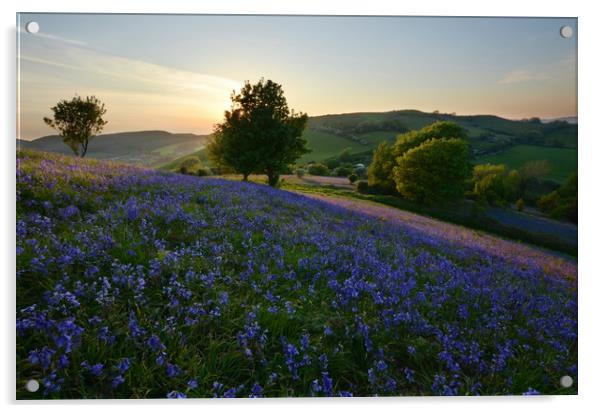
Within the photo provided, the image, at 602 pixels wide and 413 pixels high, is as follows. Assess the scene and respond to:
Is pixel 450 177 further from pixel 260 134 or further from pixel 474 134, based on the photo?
pixel 260 134

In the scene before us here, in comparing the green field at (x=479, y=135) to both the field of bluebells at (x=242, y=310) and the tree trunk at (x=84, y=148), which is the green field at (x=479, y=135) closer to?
the field of bluebells at (x=242, y=310)

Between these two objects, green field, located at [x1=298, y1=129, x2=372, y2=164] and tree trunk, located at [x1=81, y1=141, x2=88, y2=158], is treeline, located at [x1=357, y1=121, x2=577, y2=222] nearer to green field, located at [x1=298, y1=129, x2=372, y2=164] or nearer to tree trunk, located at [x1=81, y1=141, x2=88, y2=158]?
green field, located at [x1=298, y1=129, x2=372, y2=164]

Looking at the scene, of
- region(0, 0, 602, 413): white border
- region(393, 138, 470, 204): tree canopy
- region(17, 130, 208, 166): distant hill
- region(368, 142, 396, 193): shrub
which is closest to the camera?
region(0, 0, 602, 413): white border

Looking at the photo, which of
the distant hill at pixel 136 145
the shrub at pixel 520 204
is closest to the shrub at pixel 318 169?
the distant hill at pixel 136 145

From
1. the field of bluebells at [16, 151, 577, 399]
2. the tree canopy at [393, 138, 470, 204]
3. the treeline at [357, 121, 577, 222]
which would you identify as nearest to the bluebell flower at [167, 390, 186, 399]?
the field of bluebells at [16, 151, 577, 399]

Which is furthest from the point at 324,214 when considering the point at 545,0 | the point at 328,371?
the point at 545,0

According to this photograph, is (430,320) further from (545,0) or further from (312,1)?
(545,0)
